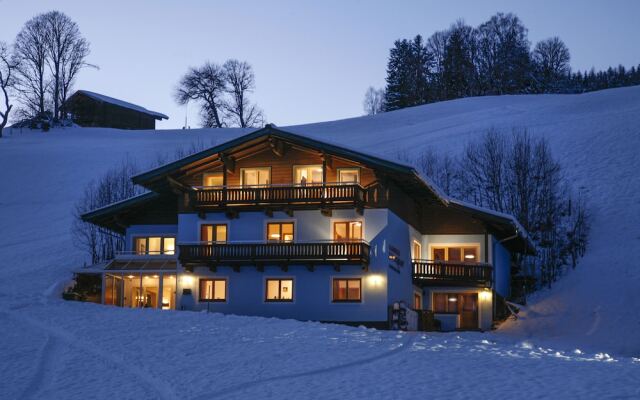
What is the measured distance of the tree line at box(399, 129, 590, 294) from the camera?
5594cm

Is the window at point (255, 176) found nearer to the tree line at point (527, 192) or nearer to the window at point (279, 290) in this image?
the window at point (279, 290)

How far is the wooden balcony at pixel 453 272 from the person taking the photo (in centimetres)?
4619

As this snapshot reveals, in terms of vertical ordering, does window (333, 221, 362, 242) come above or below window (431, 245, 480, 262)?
above

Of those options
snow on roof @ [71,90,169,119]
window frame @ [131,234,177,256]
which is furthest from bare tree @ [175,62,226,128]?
window frame @ [131,234,177,256]

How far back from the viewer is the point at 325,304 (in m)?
42.9

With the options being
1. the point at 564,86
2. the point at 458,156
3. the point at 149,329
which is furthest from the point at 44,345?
the point at 564,86

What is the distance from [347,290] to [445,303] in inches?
294

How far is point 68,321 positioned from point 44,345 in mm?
4807

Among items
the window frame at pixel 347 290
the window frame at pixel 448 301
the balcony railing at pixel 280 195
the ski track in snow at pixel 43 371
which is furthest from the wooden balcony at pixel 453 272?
the ski track in snow at pixel 43 371

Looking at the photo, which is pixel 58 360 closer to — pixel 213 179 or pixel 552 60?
pixel 213 179

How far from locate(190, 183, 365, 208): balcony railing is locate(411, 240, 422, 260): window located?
567cm

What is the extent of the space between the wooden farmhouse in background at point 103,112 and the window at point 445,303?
6853 centimetres

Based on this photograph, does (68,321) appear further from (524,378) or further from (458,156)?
(458,156)

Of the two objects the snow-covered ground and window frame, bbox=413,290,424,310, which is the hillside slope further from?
window frame, bbox=413,290,424,310
